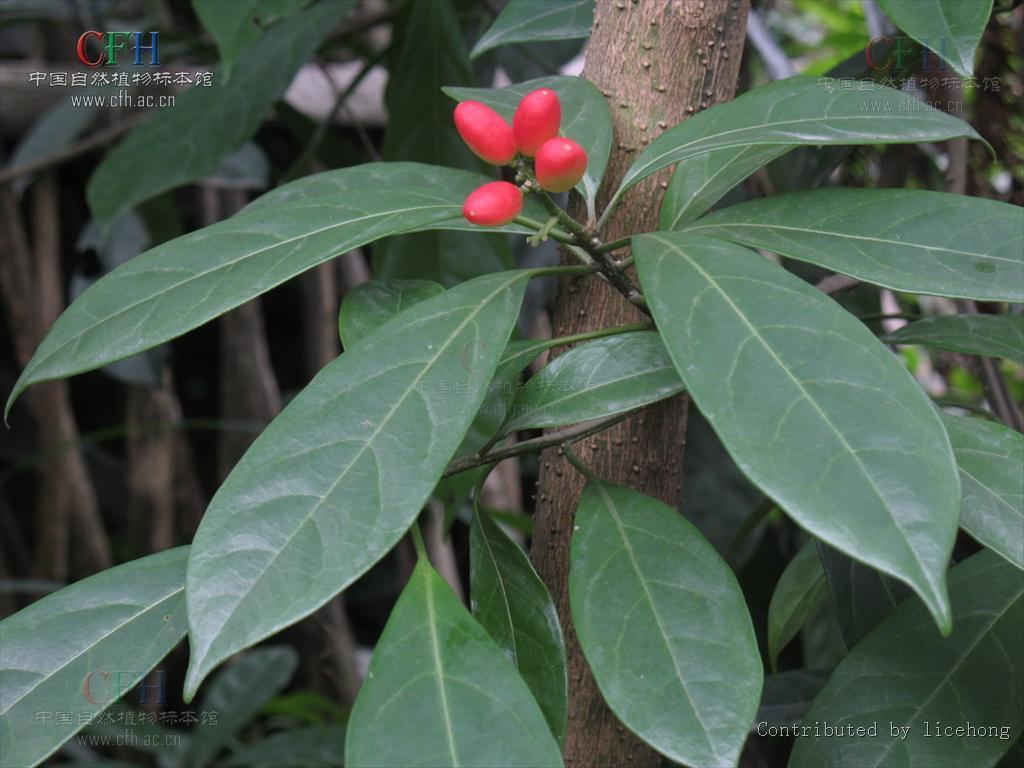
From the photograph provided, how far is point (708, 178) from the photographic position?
583 mm

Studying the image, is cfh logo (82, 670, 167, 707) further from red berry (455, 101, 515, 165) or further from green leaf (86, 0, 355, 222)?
green leaf (86, 0, 355, 222)

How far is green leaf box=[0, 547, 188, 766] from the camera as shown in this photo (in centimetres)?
50

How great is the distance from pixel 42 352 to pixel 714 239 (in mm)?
369

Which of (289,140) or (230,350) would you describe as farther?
(289,140)

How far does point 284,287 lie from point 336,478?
2.14 m

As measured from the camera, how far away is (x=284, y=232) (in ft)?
1.81

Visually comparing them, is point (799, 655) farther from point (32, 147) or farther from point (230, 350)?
point (32, 147)

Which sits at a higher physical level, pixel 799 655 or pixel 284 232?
pixel 284 232

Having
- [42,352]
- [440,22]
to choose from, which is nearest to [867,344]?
[42,352]

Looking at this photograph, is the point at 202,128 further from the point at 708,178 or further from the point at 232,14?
the point at 708,178

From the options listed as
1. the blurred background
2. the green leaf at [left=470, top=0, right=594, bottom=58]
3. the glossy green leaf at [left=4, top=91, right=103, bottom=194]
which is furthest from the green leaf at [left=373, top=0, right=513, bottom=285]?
the glossy green leaf at [left=4, top=91, right=103, bottom=194]

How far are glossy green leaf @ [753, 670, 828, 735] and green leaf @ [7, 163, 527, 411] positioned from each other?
55cm

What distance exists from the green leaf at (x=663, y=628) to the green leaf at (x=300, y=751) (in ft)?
3.38

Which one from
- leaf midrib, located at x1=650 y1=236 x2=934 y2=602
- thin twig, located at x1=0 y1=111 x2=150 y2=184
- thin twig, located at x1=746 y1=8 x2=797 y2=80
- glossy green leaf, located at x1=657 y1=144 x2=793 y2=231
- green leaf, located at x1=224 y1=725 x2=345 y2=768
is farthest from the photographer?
thin twig, located at x1=0 y1=111 x2=150 y2=184
